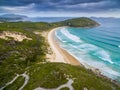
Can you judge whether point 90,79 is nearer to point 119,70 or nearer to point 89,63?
point 119,70

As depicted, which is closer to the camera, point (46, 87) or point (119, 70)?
point (46, 87)

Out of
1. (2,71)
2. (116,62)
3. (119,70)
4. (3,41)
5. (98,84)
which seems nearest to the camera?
(98,84)

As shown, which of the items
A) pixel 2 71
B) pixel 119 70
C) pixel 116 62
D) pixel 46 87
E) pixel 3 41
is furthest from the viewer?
pixel 3 41

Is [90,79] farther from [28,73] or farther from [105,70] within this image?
[105,70]

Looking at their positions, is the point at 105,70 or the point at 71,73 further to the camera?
the point at 105,70

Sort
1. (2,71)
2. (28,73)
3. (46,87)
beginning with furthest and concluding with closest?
(2,71) → (28,73) → (46,87)


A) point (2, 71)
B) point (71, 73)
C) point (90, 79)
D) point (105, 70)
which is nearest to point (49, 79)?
point (71, 73)

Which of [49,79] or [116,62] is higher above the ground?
[49,79]

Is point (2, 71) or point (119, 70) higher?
point (2, 71)

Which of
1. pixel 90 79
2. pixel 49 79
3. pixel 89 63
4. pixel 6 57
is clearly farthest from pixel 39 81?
pixel 89 63
